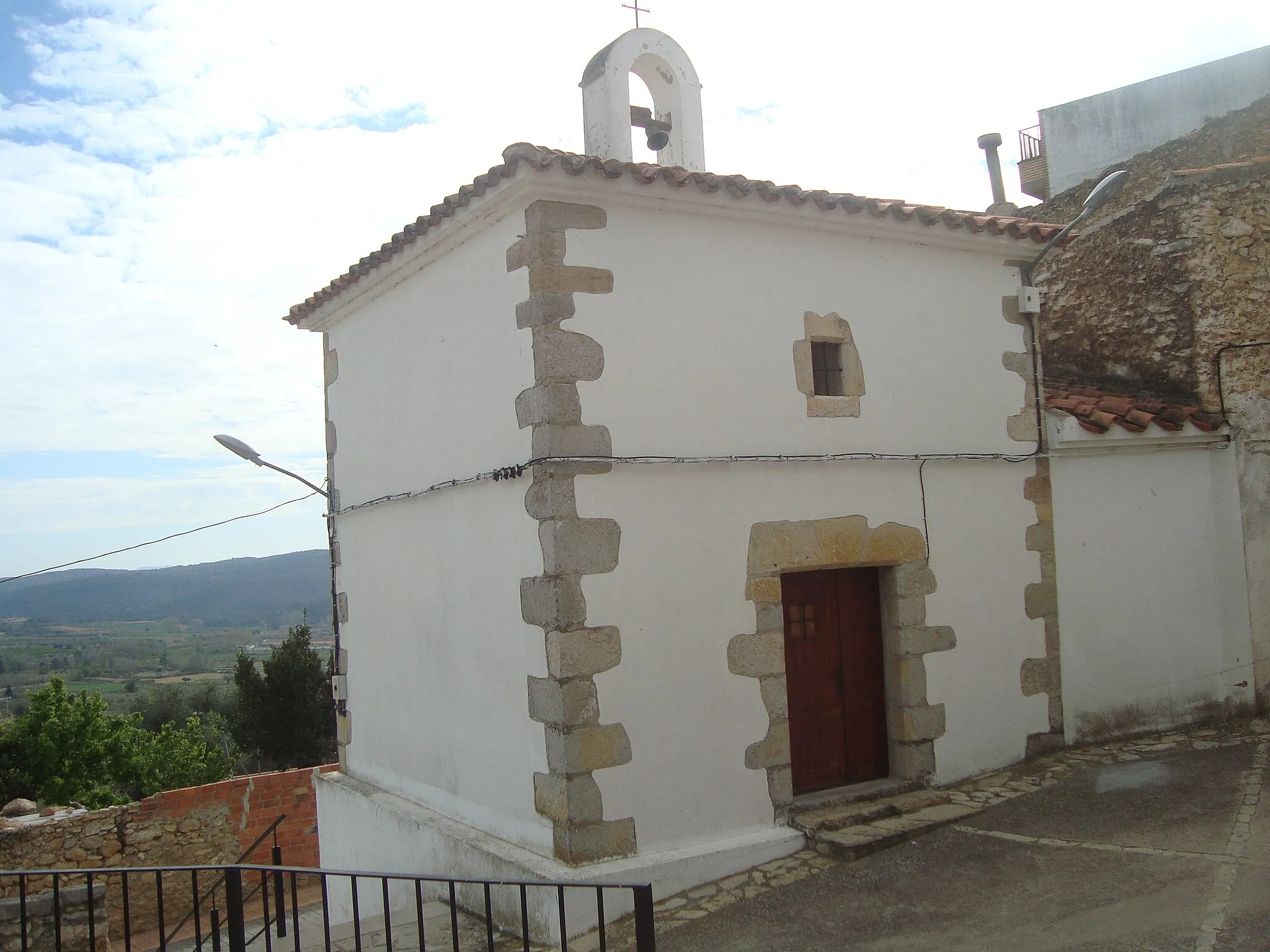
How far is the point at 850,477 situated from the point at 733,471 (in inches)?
36.0

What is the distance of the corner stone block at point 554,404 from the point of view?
222 inches

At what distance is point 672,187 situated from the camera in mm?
5961

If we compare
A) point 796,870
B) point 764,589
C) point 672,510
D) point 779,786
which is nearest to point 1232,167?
point 764,589

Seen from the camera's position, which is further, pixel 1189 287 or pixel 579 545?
pixel 1189 287

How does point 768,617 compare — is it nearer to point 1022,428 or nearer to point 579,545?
point 579,545

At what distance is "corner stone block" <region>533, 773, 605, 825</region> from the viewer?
5461mm

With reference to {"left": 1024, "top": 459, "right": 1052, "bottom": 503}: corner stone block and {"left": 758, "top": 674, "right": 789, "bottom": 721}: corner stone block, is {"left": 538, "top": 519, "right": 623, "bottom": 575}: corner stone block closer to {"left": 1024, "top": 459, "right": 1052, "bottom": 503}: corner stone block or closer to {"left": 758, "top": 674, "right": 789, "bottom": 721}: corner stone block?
{"left": 758, "top": 674, "right": 789, "bottom": 721}: corner stone block

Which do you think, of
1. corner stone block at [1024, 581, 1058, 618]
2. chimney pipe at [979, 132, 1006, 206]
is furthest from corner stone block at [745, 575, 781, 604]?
chimney pipe at [979, 132, 1006, 206]

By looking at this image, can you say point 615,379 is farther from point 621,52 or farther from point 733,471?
point 621,52

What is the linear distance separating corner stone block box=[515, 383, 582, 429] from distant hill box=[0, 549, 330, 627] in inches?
3592

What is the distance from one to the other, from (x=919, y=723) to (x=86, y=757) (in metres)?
20.5

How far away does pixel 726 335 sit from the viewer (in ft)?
20.6

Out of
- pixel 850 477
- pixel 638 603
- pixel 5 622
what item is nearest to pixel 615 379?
pixel 638 603

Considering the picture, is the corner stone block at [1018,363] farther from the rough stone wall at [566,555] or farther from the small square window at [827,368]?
the rough stone wall at [566,555]
